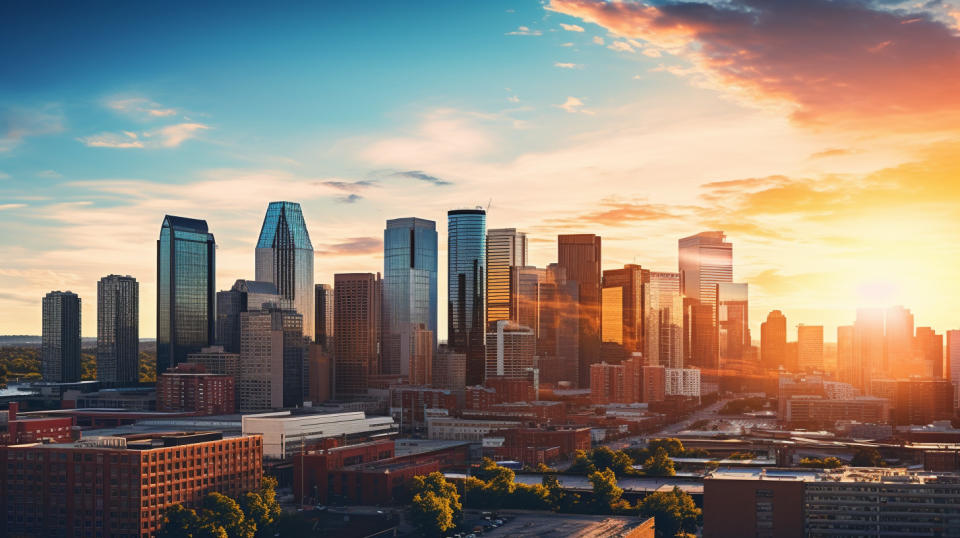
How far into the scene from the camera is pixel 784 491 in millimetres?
61094

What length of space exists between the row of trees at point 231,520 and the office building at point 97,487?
111 cm

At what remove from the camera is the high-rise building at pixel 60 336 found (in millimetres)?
176000

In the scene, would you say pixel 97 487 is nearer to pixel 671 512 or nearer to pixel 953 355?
pixel 671 512

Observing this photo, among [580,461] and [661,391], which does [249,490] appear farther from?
[661,391]

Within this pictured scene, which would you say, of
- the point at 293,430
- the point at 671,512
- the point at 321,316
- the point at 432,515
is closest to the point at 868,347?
the point at 321,316

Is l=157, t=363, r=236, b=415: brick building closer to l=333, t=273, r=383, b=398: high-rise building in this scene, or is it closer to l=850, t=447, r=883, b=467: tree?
l=333, t=273, r=383, b=398: high-rise building

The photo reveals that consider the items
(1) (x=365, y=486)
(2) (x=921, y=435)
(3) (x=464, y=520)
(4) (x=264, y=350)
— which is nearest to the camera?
(3) (x=464, y=520)

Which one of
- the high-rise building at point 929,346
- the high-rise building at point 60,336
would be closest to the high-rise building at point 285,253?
the high-rise building at point 60,336

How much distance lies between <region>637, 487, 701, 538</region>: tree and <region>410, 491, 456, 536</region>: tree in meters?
12.4

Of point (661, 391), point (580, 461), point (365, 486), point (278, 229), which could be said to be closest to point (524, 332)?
point (661, 391)

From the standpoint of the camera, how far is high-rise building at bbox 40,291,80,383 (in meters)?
176

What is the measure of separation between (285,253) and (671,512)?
130 m

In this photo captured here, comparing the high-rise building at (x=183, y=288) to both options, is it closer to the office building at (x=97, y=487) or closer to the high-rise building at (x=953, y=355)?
the office building at (x=97, y=487)

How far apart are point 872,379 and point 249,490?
5188 inches
